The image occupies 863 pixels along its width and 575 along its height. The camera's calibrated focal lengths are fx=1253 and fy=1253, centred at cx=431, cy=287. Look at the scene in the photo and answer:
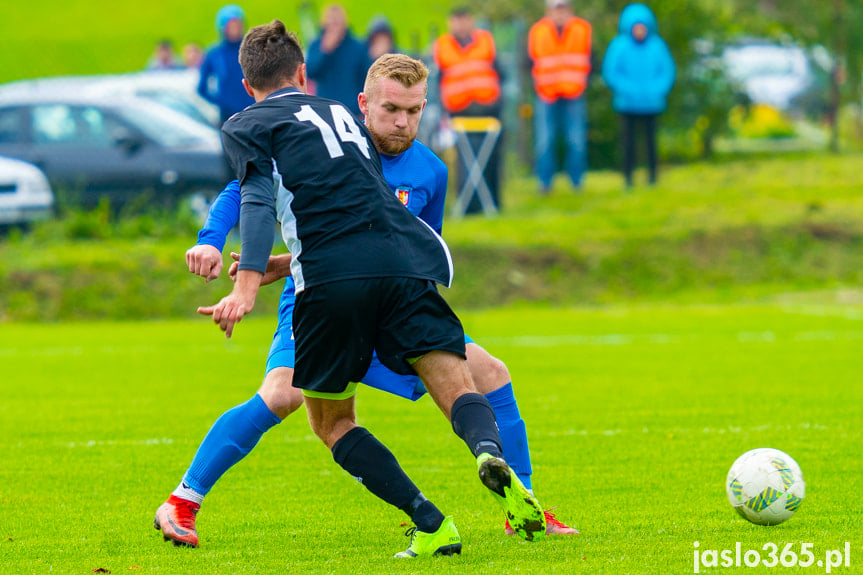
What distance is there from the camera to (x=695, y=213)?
17000mm

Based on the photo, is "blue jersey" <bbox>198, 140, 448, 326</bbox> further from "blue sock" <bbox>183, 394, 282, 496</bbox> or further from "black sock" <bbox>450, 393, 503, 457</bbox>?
"black sock" <bbox>450, 393, 503, 457</bbox>

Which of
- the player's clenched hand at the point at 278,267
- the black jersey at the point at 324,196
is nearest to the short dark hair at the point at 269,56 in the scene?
the black jersey at the point at 324,196

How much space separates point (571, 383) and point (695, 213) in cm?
825

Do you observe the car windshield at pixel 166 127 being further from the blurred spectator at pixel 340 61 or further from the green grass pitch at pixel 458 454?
the green grass pitch at pixel 458 454

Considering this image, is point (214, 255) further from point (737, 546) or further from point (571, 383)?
point (571, 383)

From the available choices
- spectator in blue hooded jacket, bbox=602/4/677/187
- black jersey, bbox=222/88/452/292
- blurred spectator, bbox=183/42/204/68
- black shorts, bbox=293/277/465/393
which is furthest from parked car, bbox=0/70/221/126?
black shorts, bbox=293/277/465/393

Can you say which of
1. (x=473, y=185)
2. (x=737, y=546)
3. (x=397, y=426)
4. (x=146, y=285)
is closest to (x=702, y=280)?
(x=473, y=185)

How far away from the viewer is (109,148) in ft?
53.2

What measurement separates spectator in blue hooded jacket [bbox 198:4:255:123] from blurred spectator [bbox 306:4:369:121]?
867 mm

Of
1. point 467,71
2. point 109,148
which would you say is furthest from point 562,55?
point 109,148

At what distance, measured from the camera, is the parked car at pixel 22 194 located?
15.9 m

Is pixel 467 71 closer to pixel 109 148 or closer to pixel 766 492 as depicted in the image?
pixel 109 148

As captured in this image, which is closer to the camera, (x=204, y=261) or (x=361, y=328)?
(x=204, y=261)

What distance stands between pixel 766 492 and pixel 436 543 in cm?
127
